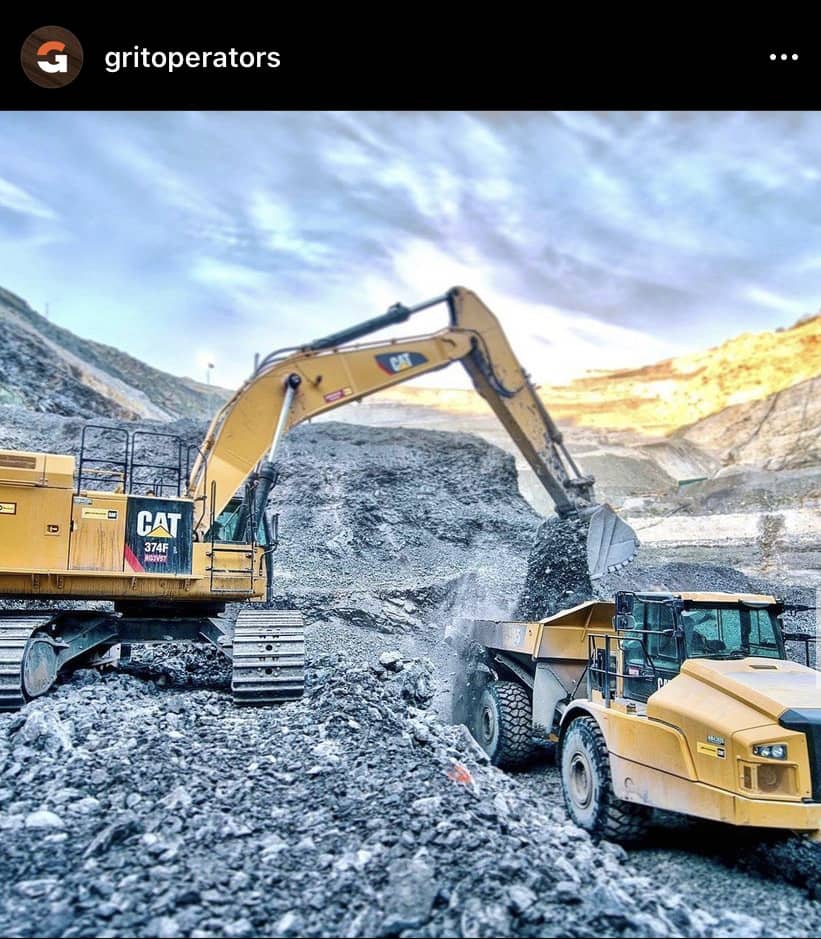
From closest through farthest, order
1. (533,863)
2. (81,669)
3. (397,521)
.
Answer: (533,863) < (81,669) < (397,521)

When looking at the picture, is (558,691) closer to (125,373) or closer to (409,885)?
(409,885)

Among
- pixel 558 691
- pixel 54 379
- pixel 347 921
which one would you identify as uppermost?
pixel 54 379

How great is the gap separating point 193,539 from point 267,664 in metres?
1.60

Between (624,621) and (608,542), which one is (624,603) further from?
(608,542)

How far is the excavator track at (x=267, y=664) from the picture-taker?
727 cm

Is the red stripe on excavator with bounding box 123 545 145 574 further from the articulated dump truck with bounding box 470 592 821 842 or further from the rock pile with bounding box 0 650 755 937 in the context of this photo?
the articulated dump truck with bounding box 470 592 821 842

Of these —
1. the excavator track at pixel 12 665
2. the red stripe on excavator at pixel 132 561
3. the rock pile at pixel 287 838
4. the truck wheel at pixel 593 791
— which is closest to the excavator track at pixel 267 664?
the rock pile at pixel 287 838

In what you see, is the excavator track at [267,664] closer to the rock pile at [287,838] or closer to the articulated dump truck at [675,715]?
→ the rock pile at [287,838]

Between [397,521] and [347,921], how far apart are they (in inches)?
598

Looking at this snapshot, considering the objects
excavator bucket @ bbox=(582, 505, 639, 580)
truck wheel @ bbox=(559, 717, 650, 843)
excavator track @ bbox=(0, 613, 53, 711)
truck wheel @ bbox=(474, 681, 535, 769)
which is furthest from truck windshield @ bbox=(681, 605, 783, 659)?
excavator track @ bbox=(0, 613, 53, 711)
